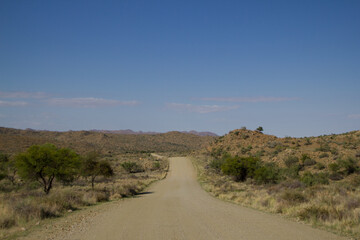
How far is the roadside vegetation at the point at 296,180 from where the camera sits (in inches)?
496

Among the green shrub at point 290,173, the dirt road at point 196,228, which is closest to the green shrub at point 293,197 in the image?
the dirt road at point 196,228

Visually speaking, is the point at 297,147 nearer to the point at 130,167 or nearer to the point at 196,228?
the point at 130,167

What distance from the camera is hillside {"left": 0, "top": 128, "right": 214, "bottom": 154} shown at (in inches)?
4026

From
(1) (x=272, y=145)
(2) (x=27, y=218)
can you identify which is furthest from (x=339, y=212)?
(1) (x=272, y=145)

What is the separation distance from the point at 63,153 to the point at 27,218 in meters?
13.3

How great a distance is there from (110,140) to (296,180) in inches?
4880

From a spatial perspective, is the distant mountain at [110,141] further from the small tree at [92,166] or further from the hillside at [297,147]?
the small tree at [92,166]

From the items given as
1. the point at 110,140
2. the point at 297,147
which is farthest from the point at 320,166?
the point at 110,140

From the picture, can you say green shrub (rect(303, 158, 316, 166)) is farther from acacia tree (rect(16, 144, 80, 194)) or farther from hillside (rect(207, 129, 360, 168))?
acacia tree (rect(16, 144, 80, 194))

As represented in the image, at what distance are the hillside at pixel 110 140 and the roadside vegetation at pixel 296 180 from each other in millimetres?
47288

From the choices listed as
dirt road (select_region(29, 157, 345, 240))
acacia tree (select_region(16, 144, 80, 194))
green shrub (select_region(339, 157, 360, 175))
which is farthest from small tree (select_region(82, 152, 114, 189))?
green shrub (select_region(339, 157, 360, 175))

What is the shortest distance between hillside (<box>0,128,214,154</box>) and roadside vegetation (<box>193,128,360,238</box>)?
47288mm

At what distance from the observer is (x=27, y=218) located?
43.0 feet

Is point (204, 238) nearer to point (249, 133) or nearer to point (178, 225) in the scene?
point (178, 225)
